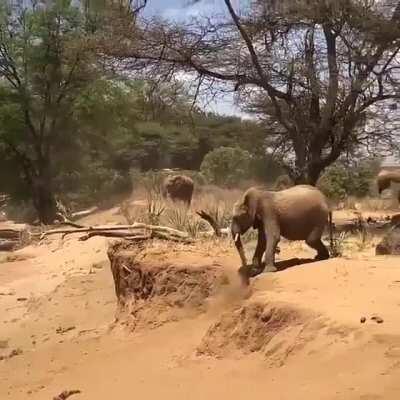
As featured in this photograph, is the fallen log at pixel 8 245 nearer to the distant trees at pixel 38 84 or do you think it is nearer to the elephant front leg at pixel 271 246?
the distant trees at pixel 38 84

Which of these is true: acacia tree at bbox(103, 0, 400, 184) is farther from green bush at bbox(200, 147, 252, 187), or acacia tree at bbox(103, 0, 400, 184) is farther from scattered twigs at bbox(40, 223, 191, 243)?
green bush at bbox(200, 147, 252, 187)

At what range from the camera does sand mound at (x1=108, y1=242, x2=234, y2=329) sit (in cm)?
1029

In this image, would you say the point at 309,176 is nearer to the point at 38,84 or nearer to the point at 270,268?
the point at 270,268

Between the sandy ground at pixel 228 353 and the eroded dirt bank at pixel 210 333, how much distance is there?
2 cm

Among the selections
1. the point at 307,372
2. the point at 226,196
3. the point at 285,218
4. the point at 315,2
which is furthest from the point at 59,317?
the point at 226,196

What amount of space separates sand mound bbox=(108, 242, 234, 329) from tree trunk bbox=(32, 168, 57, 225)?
55.2 ft

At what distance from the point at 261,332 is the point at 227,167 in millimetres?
29030

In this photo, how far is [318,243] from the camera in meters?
10.8

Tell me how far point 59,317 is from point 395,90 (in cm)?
948

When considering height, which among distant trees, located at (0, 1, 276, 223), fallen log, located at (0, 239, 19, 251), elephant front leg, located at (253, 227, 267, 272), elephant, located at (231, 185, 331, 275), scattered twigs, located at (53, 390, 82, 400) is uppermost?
distant trees, located at (0, 1, 276, 223)

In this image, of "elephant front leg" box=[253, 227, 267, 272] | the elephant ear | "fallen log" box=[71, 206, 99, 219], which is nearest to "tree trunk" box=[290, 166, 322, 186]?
"elephant front leg" box=[253, 227, 267, 272]

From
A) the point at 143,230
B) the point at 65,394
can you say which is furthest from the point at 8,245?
the point at 65,394

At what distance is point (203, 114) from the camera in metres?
21.8

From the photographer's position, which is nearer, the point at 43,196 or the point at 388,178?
the point at 388,178
